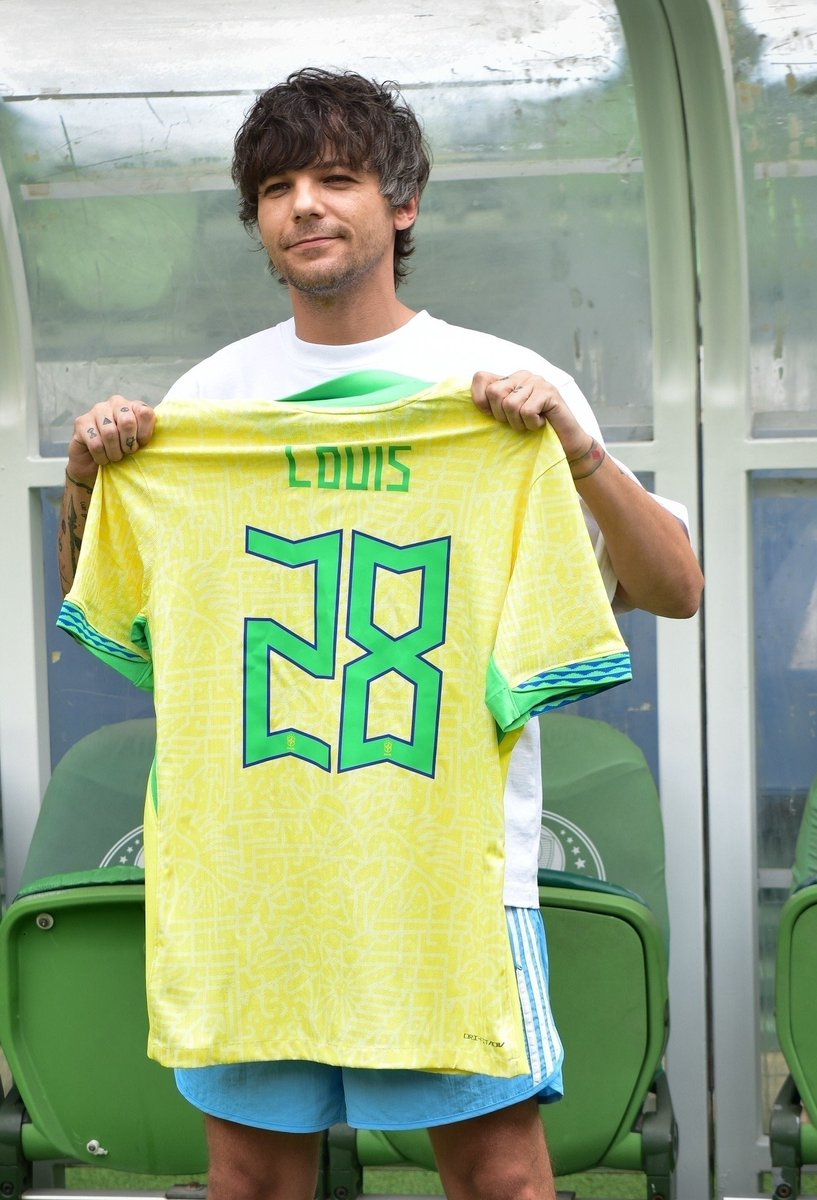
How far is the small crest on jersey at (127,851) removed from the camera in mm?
→ 3290

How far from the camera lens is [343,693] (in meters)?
1.98

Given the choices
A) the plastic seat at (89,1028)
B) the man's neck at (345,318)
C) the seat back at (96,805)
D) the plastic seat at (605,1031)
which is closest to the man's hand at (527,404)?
the man's neck at (345,318)

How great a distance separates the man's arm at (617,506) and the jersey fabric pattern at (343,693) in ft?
0.11

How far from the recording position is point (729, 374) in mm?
Answer: 3199

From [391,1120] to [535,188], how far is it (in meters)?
2.07

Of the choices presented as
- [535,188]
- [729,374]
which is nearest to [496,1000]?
[729,374]

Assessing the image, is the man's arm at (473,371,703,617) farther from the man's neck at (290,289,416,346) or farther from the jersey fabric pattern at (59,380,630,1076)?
the man's neck at (290,289,416,346)

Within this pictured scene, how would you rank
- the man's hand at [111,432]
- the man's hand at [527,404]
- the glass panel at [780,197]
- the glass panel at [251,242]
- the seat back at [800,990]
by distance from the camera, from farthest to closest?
the glass panel at [251,242] < the glass panel at [780,197] < the seat back at [800,990] < the man's hand at [111,432] < the man's hand at [527,404]

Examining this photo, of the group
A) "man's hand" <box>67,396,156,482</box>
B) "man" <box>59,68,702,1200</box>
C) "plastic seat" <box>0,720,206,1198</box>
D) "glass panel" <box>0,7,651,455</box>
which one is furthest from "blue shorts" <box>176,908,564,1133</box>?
"glass panel" <box>0,7,651,455</box>

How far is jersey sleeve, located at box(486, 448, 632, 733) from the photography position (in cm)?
192

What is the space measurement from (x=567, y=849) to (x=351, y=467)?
4.58 feet

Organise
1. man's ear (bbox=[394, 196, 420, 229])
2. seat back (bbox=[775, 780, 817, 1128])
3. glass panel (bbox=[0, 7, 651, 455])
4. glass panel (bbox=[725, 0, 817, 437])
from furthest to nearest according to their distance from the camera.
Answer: glass panel (bbox=[0, 7, 651, 455])
glass panel (bbox=[725, 0, 817, 437])
seat back (bbox=[775, 780, 817, 1128])
man's ear (bbox=[394, 196, 420, 229])

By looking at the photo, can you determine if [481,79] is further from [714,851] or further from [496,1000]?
[496,1000]

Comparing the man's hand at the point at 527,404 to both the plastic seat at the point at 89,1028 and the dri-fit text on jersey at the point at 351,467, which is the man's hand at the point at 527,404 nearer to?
the dri-fit text on jersey at the point at 351,467
